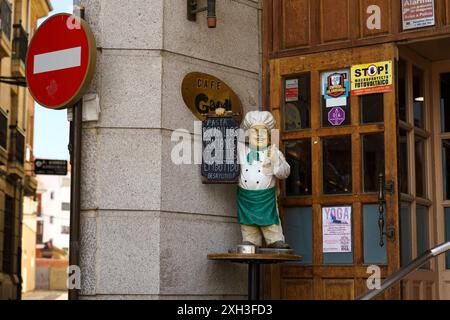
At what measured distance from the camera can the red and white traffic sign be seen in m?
6.87

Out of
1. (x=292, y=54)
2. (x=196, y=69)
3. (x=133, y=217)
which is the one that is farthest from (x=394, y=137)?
(x=133, y=217)

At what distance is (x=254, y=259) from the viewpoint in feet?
22.3

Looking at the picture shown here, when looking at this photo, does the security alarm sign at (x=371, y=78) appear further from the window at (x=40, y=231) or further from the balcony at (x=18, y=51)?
the window at (x=40, y=231)

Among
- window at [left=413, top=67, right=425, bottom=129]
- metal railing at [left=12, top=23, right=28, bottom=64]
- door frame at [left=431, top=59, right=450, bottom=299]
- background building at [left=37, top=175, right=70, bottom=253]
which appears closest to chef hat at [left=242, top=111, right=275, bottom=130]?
window at [left=413, top=67, right=425, bottom=129]

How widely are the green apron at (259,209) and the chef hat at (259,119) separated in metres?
0.53

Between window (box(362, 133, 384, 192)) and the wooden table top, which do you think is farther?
window (box(362, 133, 384, 192))

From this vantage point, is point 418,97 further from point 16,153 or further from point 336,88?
point 16,153

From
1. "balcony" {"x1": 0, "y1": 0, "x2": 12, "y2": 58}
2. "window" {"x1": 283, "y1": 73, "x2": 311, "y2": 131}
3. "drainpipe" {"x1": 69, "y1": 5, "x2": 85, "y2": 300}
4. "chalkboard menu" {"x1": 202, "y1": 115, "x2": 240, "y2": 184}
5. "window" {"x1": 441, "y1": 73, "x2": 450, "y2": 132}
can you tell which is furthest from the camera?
"balcony" {"x1": 0, "y1": 0, "x2": 12, "y2": 58}

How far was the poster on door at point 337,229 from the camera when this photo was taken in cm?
727

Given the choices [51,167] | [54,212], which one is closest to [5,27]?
[51,167]

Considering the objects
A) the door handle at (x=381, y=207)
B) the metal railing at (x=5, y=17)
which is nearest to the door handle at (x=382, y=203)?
the door handle at (x=381, y=207)

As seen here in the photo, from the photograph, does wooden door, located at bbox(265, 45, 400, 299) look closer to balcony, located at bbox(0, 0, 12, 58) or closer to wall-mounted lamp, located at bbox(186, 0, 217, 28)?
wall-mounted lamp, located at bbox(186, 0, 217, 28)

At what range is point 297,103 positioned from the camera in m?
7.71

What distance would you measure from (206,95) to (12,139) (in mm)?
15982
